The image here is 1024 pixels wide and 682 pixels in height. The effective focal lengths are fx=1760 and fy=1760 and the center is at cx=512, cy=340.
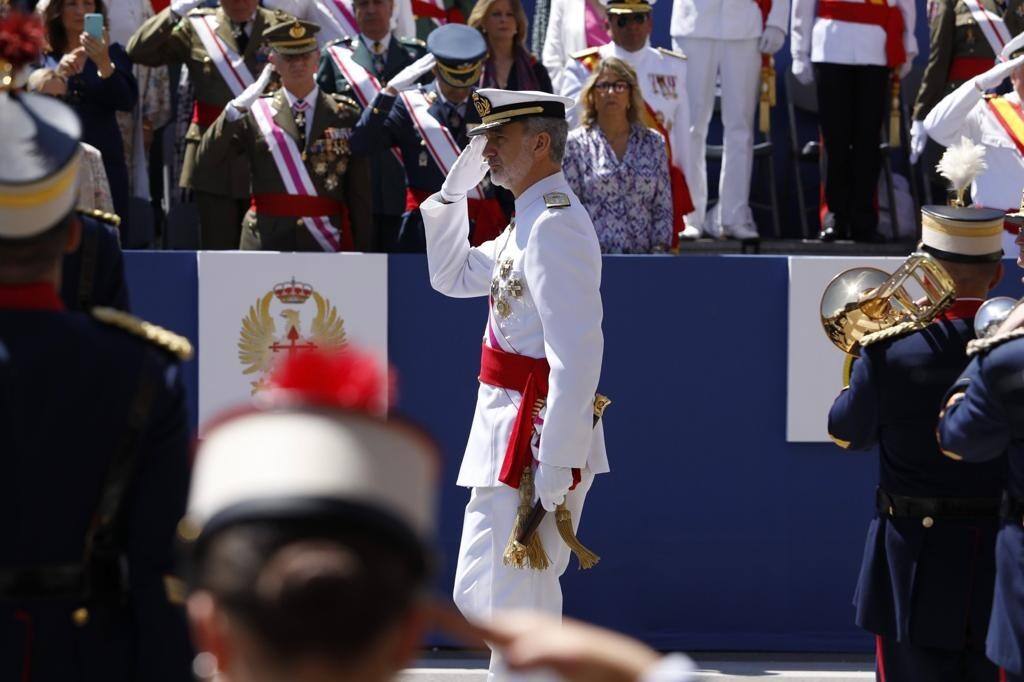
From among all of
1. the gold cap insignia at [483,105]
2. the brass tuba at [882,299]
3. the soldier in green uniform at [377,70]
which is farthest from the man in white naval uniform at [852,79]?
the gold cap insignia at [483,105]

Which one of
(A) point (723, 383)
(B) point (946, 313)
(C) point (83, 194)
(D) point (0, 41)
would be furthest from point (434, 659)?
(D) point (0, 41)

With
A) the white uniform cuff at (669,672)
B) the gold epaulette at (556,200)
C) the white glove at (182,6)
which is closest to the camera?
the white uniform cuff at (669,672)

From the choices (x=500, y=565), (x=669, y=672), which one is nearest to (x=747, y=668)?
(x=500, y=565)

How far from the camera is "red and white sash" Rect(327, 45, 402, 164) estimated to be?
8305mm

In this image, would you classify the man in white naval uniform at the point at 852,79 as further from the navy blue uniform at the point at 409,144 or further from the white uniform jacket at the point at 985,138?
the navy blue uniform at the point at 409,144

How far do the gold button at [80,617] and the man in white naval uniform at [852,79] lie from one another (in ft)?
22.5

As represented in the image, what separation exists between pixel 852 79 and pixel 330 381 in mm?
7880

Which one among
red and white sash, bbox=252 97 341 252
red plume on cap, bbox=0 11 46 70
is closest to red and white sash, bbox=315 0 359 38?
red and white sash, bbox=252 97 341 252

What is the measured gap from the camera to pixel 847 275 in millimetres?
5551

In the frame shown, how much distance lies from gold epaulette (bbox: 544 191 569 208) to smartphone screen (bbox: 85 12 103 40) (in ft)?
11.1

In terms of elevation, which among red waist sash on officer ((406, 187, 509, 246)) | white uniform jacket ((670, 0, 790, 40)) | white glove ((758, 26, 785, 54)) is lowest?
red waist sash on officer ((406, 187, 509, 246))

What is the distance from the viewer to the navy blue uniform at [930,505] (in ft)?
16.1

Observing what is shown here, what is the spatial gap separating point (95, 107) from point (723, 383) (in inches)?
128

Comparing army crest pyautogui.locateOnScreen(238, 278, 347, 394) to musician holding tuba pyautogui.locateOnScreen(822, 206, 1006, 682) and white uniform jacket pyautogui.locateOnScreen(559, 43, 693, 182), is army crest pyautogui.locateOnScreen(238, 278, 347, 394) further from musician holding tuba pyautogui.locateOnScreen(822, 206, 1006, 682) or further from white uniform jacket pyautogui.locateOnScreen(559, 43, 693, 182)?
musician holding tuba pyautogui.locateOnScreen(822, 206, 1006, 682)
